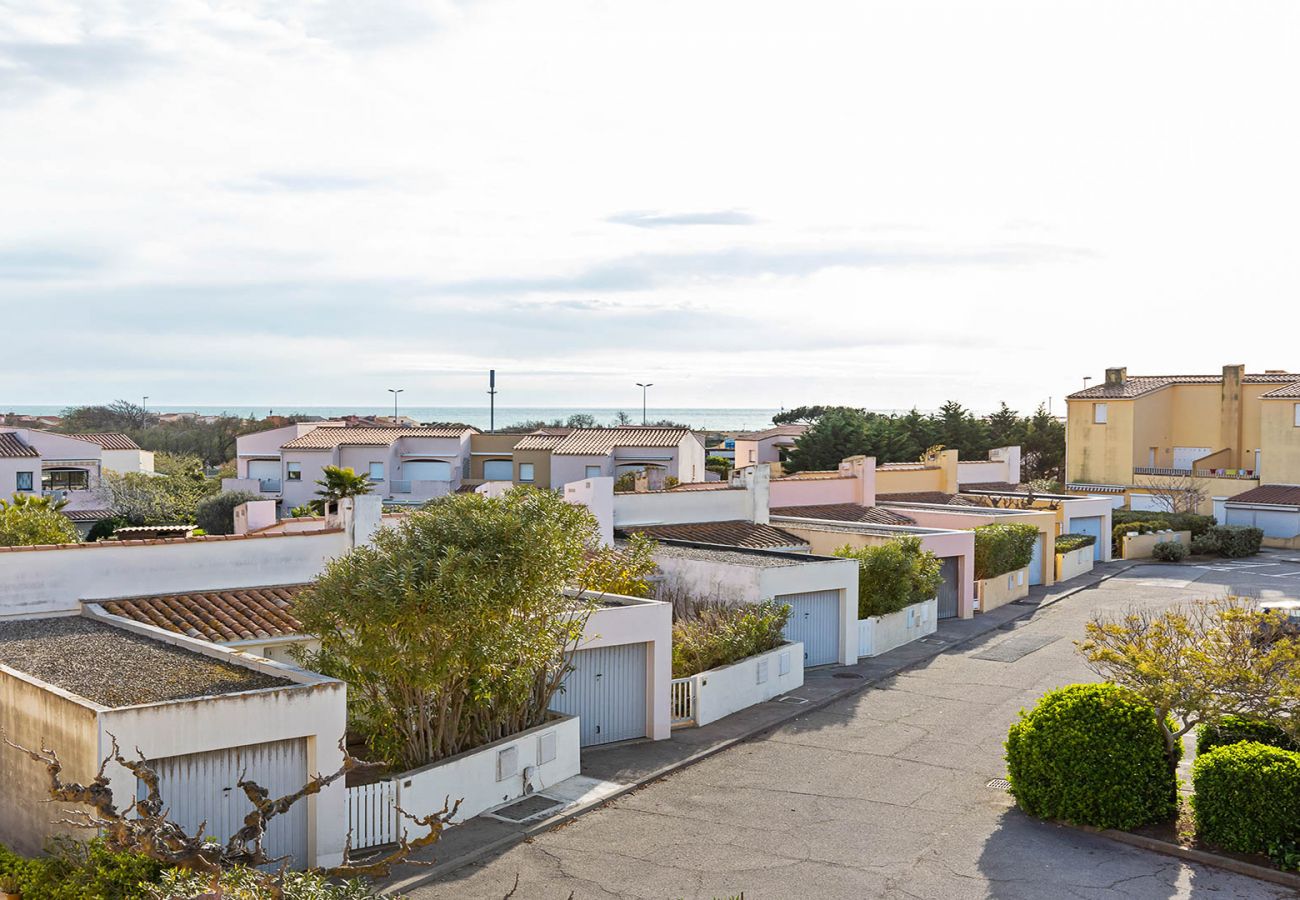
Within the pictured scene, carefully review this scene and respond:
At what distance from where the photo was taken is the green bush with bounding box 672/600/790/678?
22031 mm

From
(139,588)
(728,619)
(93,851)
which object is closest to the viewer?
(93,851)

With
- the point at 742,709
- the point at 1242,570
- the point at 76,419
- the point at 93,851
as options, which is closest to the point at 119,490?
the point at 742,709

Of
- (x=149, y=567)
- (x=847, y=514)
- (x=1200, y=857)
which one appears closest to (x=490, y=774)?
(x=149, y=567)

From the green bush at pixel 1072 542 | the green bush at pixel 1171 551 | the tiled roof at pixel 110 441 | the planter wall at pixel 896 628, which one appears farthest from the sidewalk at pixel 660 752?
the tiled roof at pixel 110 441

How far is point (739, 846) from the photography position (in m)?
14.8

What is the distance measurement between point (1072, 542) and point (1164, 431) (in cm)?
2538

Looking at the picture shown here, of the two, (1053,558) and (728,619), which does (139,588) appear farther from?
(1053,558)

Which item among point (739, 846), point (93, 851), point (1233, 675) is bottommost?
point (739, 846)

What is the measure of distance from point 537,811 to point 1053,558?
28.9m

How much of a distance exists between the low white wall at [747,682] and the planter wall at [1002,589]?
38.7 feet

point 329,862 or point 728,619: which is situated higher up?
point 728,619

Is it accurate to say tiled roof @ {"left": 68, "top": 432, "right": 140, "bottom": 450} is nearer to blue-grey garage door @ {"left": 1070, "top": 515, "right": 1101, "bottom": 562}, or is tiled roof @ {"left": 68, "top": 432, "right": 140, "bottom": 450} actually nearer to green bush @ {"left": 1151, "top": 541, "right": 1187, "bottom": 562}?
blue-grey garage door @ {"left": 1070, "top": 515, "right": 1101, "bottom": 562}

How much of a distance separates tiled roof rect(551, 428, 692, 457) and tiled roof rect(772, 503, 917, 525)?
19.8 meters

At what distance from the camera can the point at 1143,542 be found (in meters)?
47.2
